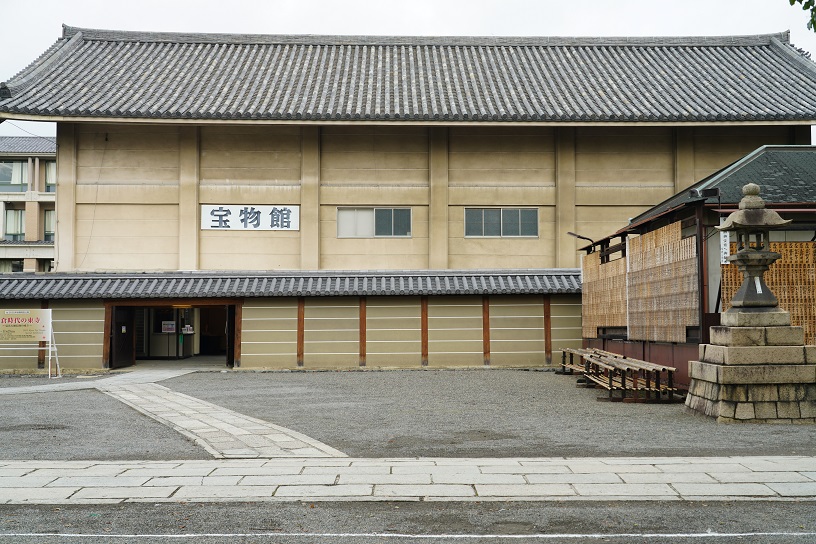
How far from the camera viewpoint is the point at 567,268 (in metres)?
21.8

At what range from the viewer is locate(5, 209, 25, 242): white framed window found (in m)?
49.9

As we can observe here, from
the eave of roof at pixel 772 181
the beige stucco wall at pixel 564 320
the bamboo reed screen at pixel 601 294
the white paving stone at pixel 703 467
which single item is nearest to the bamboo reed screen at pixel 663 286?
the eave of roof at pixel 772 181

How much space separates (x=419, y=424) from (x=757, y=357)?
178 inches

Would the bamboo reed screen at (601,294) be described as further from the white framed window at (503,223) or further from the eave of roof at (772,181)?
the white framed window at (503,223)

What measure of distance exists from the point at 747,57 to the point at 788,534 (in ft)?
77.3

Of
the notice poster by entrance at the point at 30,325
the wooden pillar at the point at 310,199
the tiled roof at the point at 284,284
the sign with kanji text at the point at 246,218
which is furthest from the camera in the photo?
the sign with kanji text at the point at 246,218

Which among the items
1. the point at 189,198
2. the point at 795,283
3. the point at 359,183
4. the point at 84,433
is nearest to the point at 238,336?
the point at 189,198

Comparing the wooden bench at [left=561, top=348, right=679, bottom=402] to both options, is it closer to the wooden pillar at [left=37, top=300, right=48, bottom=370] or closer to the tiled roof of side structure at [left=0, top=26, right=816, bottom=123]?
the tiled roof of side structure at [left=0, top=26, right=816, bottom=123]

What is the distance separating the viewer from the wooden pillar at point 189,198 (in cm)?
2161

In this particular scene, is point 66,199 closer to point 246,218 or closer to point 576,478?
point 246,218

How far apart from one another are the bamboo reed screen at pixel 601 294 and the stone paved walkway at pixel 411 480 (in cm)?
929

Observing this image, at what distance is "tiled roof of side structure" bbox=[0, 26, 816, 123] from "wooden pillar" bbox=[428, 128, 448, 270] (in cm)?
106

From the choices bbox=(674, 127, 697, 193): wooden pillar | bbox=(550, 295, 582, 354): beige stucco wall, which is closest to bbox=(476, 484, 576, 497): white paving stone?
bbox=(550, 295, 582, 354): beige stucco wall

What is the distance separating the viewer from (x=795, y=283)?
12336 millimetres
